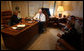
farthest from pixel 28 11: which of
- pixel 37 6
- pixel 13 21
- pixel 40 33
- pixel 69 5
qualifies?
pixel 69 5

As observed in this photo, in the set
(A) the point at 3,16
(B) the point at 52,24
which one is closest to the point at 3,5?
(A) the point at 3,16

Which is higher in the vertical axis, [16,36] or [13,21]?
[13,21]

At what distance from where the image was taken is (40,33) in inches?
139

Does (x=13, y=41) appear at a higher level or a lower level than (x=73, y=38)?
lower

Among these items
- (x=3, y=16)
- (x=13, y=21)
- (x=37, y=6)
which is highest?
(x=37, y=6)

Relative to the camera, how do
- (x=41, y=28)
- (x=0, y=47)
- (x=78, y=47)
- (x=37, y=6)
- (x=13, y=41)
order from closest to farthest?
(x=78, y=47) < (x=13, y=41) < (x=0, y=47) < (x=41, y=28) < (x=37, y=6)

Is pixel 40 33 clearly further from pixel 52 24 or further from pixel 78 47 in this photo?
pixel 78 47

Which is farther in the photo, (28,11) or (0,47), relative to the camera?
(28,11)

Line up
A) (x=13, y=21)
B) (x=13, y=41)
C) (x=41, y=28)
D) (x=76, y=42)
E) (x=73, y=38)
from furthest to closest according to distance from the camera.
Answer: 1. (x=41, y=28)
2. (x=13, y=21)
3. (x=13, y=41)
4. (x=73, y=38)
5. (x=76, y=42)

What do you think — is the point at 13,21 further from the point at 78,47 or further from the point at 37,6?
the point at 78,47

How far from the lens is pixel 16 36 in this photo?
179 centimetres

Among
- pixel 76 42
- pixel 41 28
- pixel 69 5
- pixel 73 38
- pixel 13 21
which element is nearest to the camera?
pixel 76 42

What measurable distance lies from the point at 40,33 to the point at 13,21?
1.50 metres

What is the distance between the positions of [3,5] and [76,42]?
5104 mm
